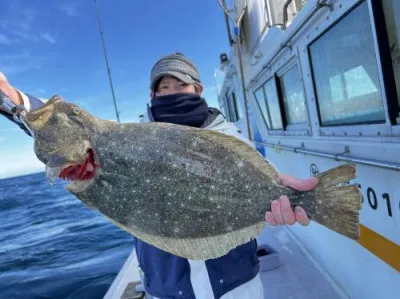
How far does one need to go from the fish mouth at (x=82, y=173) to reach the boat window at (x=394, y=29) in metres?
2.17

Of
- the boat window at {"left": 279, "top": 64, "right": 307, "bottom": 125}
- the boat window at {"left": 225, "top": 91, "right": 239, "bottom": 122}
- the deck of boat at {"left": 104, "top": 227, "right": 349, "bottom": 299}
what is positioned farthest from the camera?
the boat window at {"left": 225, "top": 91, "right": 239, "bottom": 122}

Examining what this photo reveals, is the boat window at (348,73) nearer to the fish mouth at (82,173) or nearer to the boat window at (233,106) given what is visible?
the fish mouth at (82,173)

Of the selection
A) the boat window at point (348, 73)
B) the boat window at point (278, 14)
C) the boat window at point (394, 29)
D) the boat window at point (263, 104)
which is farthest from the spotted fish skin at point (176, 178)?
the boat window at point (263, 104)

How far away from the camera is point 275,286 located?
15.0ft

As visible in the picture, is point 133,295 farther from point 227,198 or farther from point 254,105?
point 254,105

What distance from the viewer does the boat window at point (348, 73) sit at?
110 inches

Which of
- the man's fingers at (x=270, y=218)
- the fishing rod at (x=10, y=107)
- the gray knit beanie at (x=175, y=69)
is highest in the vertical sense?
the gray knit beanie at (x=175, y=69)

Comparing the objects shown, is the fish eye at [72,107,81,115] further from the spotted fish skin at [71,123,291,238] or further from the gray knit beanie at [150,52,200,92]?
the gray knit beanie at [150,52,200,92]

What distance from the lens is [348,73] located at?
10.7 ft

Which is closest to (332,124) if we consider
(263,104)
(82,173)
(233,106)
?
(82,173)

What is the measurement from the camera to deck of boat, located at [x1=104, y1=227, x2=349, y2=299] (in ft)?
14.1

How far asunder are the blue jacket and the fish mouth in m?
0.62

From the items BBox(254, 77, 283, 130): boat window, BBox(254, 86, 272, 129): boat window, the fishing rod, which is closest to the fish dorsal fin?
the fishing rod

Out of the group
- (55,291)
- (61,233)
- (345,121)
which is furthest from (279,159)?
(61,233)
